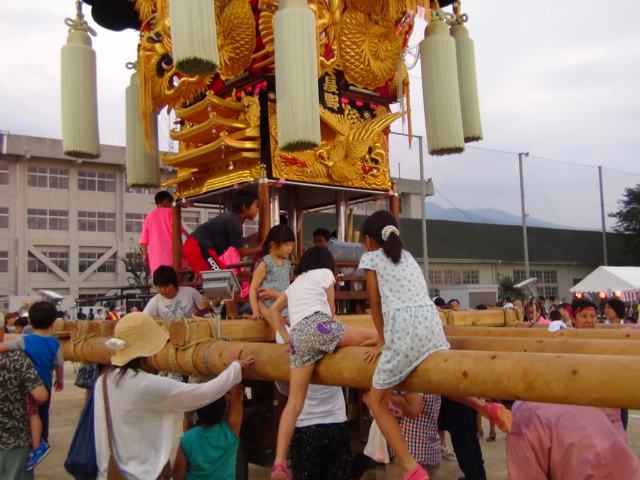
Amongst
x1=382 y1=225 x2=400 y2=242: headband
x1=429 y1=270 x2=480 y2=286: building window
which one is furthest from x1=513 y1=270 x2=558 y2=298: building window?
x1=382 y1=225 x2=400 y2=242: headband

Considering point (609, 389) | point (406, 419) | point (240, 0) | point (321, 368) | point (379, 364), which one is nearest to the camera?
point (609, 389)

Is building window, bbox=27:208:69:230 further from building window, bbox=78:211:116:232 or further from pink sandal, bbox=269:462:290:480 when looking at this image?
pink sandal, bbox=269:462:290:480

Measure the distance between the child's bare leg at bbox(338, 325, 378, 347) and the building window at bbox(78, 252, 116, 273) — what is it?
99.7 feet

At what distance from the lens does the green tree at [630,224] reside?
106 feet

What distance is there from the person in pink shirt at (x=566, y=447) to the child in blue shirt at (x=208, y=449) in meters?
1.52

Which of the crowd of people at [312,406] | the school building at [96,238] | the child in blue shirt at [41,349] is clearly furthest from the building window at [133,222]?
the crowd of people at [312,406]

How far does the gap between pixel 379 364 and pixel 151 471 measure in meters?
1.22

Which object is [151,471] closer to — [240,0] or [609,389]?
[609,389]

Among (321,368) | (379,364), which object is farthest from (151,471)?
(379,364)

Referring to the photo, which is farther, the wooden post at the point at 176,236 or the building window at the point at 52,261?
the building window at the point at 52,261

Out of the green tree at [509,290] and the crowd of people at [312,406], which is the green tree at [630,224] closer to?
the green tree at [509,290]

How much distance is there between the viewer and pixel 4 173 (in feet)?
99.0

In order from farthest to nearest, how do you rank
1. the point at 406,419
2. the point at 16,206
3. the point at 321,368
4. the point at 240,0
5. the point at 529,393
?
the point at 16,206, the point at 240,0, the point at 406,419, the point at 321,368, the point at 529,393

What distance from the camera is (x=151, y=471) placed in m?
3.11
